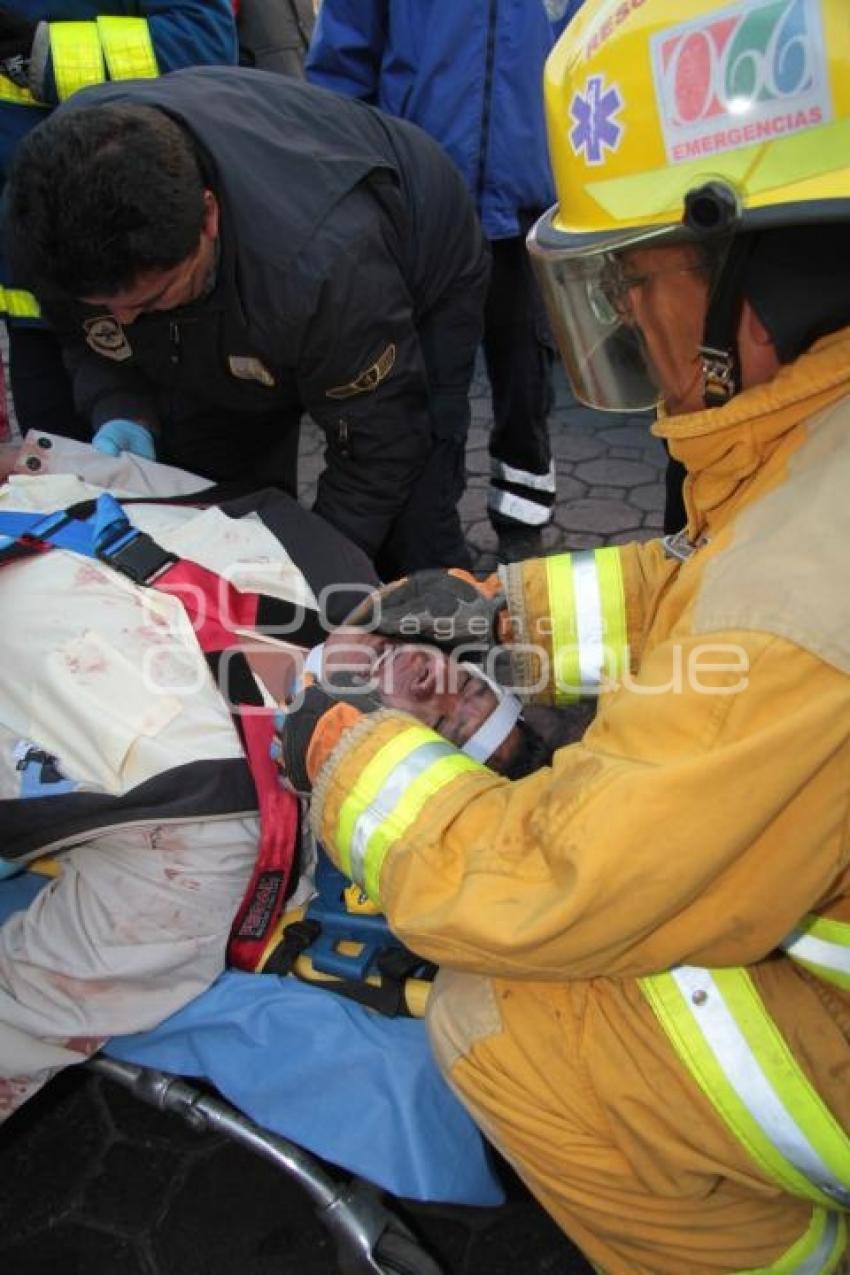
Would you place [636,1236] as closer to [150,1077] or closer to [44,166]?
[150,1077]

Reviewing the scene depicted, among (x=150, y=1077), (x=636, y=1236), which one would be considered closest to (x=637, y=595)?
(x=636, y=1236)

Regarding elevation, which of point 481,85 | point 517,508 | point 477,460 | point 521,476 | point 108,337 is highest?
point 481,85

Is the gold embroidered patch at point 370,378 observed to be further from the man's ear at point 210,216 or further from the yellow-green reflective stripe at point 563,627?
the yellow-green reflective stripe at point 563,627

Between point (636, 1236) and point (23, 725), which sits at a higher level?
point (23, 725)

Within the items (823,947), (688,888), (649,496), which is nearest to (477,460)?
(649,496)

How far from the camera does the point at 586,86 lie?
4.51 feet

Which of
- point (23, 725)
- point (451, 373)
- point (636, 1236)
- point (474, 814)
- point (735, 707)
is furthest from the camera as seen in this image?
point (451, 373)

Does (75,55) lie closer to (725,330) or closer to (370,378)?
(370,378)

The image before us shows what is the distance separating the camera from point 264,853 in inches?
72.7

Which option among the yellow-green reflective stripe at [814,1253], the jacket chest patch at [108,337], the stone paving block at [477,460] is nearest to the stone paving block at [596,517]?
the stone paving block at [477,460]

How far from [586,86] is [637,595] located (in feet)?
2.98

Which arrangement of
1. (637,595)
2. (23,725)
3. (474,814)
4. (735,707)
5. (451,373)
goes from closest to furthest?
(735,707) → (474,814) → (23,725) → (637,595) → (451,373)

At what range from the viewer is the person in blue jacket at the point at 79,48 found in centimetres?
281

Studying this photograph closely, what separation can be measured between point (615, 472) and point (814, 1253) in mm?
3782
